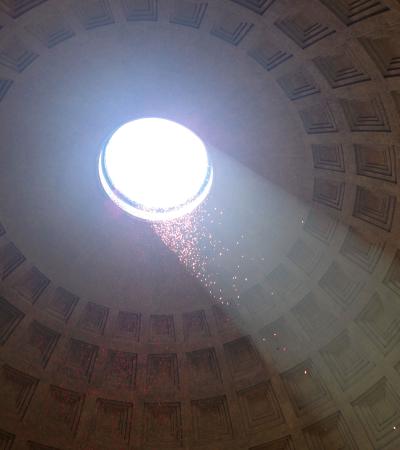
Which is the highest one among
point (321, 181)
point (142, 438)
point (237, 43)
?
point (237, 43)

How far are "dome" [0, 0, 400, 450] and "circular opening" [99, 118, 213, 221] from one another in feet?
1.71

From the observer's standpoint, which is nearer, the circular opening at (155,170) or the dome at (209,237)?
the dome at (209,237)

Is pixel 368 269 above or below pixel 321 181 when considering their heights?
below

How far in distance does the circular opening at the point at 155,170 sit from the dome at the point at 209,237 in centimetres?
52

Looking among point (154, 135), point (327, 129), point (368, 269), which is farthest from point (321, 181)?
point (154, 135)

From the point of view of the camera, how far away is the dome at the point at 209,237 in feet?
43.3

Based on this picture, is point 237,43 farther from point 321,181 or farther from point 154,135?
point 154,135

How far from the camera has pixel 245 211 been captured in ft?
57.7

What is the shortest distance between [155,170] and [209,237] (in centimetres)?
367

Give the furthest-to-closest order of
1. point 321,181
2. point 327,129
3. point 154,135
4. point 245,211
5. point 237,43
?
point 154,135 → point 245,211 → point 321,181 → point 327,129 → point 237,43

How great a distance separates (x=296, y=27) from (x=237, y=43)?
1.57 metres

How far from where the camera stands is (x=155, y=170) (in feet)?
66.0

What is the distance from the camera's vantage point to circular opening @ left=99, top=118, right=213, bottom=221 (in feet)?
58.8

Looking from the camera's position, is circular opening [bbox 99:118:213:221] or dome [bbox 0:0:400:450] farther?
circular opening [bbox 99:118:213:221]
